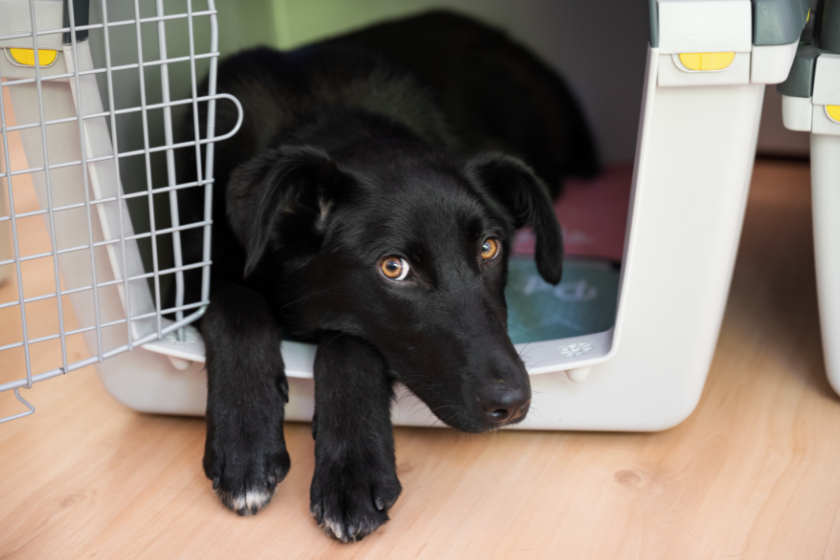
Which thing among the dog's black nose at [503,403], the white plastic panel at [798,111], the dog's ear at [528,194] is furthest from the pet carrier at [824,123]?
the dog's black nose at [503,403]

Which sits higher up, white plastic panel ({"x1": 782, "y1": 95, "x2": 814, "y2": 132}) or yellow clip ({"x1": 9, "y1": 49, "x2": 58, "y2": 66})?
yellow clip ({"x1": 9, "y1": 49, "x2": 58, "y2": 66})

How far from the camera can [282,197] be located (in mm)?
1181

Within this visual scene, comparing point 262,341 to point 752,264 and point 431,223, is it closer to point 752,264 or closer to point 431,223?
point 431,223

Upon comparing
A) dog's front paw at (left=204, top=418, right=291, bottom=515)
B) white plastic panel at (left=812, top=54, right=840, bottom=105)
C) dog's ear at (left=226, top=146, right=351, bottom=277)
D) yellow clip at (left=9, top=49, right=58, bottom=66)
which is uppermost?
yellow clip at (left=9, top=49, right=58, bottom=66)

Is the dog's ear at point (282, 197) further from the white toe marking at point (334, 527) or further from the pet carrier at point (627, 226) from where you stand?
the white toe marking at point (334, 527)

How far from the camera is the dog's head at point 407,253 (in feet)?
3.72

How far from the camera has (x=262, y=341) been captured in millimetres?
1270

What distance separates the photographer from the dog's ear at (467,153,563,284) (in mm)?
1353

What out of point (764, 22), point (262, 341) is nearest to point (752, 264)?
point (764, 22)

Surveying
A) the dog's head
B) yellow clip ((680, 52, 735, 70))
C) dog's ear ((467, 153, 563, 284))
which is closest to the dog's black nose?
the dog's head

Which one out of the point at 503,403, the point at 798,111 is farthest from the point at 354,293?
the point at 798,111

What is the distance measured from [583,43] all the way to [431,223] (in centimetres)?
176

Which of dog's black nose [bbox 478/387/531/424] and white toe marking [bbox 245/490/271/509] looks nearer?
dog's black nose [bbox 478/387/531/424]

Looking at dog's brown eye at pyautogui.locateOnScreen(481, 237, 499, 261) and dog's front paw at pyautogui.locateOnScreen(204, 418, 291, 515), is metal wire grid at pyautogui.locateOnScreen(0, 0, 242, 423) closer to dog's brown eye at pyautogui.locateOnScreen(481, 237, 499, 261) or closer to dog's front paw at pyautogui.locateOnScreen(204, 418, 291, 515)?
dog's front paw at pyautogui.locateOnScreen(204, 418, 291, 515)
